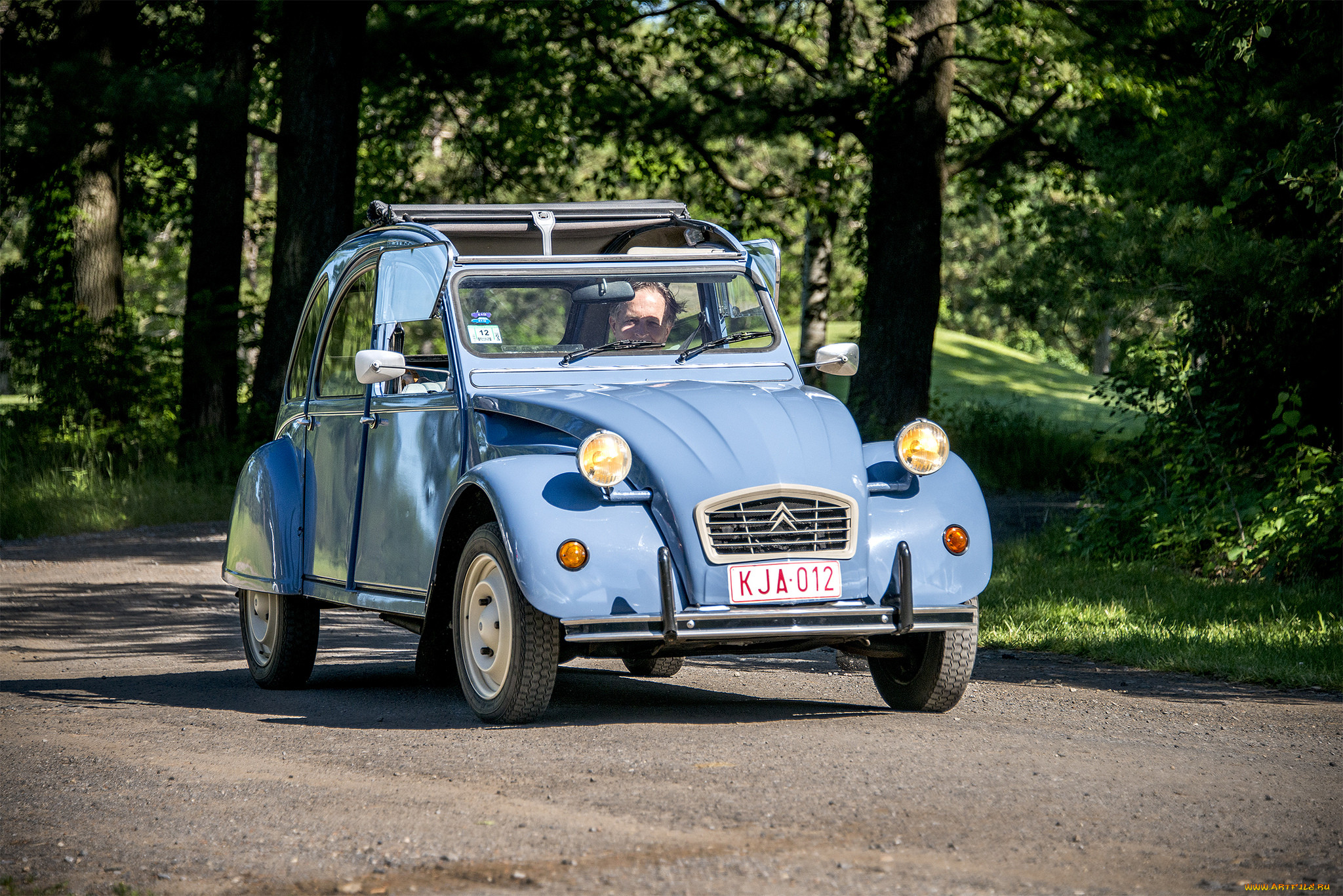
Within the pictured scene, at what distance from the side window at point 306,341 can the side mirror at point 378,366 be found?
169 cm

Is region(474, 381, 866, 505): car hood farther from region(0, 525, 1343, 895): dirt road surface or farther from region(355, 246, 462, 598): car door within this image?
region(0, 525, 1343, 895): dirt road surface

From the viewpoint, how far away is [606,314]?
297 inches

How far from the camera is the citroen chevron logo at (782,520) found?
6.07 metres

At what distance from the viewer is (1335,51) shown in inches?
431

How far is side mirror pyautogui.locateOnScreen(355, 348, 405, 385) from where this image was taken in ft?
22.7

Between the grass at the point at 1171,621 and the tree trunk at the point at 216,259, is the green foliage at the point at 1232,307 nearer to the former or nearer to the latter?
the grass at the point at 1171,621

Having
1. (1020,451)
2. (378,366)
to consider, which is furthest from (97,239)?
(378,366)

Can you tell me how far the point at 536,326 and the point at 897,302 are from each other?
414 inches

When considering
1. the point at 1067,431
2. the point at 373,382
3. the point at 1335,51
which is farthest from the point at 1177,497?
the point at 1067,431

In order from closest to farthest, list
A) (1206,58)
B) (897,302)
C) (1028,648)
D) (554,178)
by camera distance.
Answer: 1. (1028,648)
2. (1206,58)
3. (897,302)
4. (554,178)

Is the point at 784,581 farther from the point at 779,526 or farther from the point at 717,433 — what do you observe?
the point at 717,433

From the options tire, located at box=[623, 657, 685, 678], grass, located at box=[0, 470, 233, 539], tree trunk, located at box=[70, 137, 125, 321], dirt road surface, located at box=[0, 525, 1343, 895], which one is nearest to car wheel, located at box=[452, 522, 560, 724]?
dirt road surface, located at box=[0, 525, 1343, 895]

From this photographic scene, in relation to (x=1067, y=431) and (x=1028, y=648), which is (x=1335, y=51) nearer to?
(x=1028, y=648)

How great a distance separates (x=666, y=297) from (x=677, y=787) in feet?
10.1
